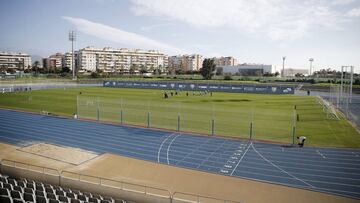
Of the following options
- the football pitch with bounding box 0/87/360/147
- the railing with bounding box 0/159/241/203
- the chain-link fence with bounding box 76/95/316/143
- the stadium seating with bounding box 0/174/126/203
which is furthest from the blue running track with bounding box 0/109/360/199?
the stadium seating with bounding box 0/174/126/203

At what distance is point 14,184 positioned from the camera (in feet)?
36.1

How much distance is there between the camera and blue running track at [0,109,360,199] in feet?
47.9

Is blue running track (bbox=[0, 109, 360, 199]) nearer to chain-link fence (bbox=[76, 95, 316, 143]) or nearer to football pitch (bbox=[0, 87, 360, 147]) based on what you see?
football pitch (bbox=[0, 87, 360, 147])

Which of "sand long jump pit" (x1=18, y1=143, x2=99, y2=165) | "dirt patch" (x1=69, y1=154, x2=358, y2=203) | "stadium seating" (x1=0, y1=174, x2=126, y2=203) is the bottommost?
"dirt patch" (x1=69, y1=154, x2=358, y2=203)

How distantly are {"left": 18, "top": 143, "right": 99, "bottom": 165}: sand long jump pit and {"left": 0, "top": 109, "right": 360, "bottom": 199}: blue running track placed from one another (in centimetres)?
103

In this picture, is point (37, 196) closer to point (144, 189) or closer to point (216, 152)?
point (144, 189)

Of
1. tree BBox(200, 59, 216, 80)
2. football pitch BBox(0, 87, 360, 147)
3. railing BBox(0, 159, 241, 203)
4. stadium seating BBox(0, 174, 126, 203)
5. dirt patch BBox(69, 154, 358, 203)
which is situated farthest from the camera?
tree BBox(200, 59, 216, 80)

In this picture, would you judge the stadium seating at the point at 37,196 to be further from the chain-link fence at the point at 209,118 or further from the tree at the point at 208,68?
the tree at the point at 208,68

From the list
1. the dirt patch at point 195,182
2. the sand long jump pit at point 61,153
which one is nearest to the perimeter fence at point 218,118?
the sand long jump pit at point 61,153

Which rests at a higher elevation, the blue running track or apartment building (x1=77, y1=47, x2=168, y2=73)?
apartment building (x1=77, y1=47, x2=168, y2=73)

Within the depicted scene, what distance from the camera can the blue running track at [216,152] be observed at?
47.9 ft

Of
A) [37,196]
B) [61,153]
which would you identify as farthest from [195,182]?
[61,153]

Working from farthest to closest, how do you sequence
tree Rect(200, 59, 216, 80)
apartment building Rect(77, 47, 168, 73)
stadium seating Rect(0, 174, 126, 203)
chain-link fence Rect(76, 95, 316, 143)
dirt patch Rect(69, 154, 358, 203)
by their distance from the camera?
apartment building Rect(77, 47, 168, 73)
tree Rect(200, 59, 216, 80)
chain-link fence Rect(76, 95, 316, 143)
dirt patch Rect(69, 154, 358, 203)
stadium seating Rect(0, 174, 126, 203)

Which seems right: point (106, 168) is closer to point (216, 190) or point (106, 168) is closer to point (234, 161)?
point (216, 190)
